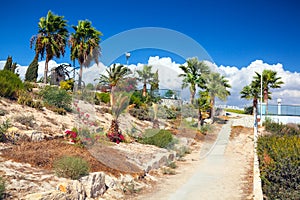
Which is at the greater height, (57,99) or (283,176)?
(57,99)

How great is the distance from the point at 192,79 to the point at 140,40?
10325mm

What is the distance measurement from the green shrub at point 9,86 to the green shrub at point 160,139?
21.6ft

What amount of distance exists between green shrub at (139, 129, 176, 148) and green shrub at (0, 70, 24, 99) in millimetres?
6584

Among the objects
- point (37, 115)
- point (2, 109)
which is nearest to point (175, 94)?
point (37, 115)

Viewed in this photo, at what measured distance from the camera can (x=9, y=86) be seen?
14.1 meters

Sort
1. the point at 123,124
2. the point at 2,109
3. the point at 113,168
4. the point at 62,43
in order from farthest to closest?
the point at 62,43
the point at 123,124
the point at 2,109
the point at 113,168

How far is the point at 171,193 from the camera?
7383 millimetres

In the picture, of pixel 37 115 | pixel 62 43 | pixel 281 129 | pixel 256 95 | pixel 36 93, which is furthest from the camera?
pixel 256 95

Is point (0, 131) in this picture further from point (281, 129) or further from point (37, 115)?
point (281, 129)

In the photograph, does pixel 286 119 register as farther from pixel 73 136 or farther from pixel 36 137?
pixel 36 137

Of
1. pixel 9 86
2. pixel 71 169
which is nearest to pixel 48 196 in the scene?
pixel 71 169

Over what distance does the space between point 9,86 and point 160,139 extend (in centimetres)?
767

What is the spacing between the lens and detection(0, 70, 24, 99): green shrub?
13688 mm

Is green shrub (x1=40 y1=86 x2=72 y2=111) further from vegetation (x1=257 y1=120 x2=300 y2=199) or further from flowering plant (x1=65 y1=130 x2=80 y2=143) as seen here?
vegetation (x1=257 y1=120 x2=300 y2=199)
